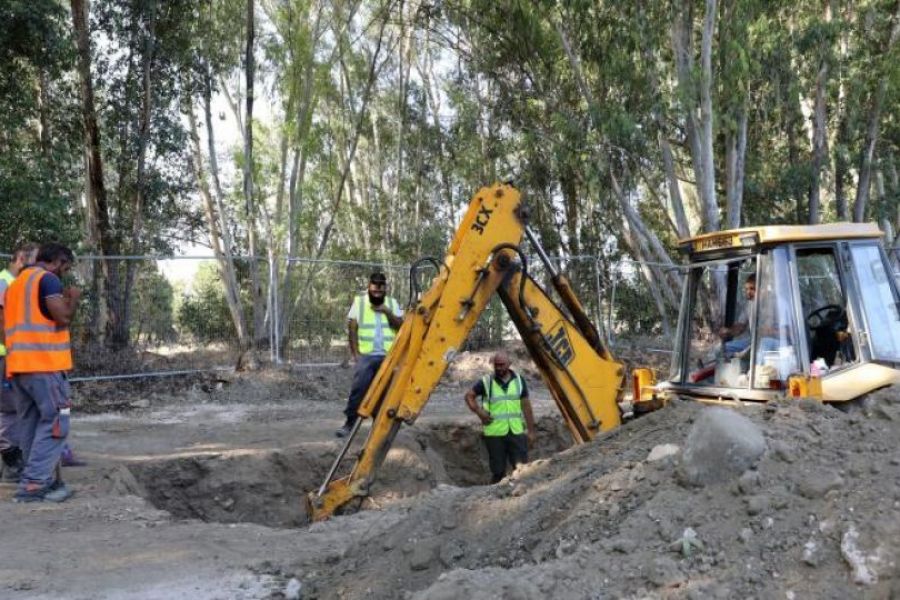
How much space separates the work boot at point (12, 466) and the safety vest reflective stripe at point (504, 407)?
418cm

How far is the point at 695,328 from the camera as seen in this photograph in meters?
6.73

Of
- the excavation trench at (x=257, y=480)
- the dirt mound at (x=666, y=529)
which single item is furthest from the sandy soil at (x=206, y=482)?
the dirt mound at (x=666, y=529)

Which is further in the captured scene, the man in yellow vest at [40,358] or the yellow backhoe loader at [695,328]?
the man in yellow vest at [40,358]

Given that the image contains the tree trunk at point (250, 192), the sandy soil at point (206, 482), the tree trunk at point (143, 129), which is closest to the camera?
the sandy soil at point (206, 482)

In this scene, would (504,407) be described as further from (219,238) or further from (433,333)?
(219,238)

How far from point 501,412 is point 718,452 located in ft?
13.3

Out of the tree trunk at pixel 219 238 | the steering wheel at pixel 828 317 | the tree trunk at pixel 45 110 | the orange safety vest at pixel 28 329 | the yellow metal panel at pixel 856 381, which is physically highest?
the tree trunk at pixel 45 110

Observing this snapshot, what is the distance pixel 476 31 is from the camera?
18.4 meters

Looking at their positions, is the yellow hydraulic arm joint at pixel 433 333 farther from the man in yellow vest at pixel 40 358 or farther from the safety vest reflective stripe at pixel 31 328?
the safety vest reflective stripe at pixel 31 328

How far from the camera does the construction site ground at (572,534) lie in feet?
11.2

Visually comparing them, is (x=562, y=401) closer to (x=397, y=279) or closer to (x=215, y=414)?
(x=215, y=414)

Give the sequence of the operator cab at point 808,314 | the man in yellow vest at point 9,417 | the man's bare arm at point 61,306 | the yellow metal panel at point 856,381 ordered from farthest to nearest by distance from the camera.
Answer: the man in yellow vest at point 9,417 → the man's bare arm at point 61,306 → the operator cab at point 808,314 → the yellow metal panel at point 856,381

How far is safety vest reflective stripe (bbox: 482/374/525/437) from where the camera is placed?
789 cm

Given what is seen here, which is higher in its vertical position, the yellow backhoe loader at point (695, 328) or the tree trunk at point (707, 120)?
the tree trunk at point (707, 120)
